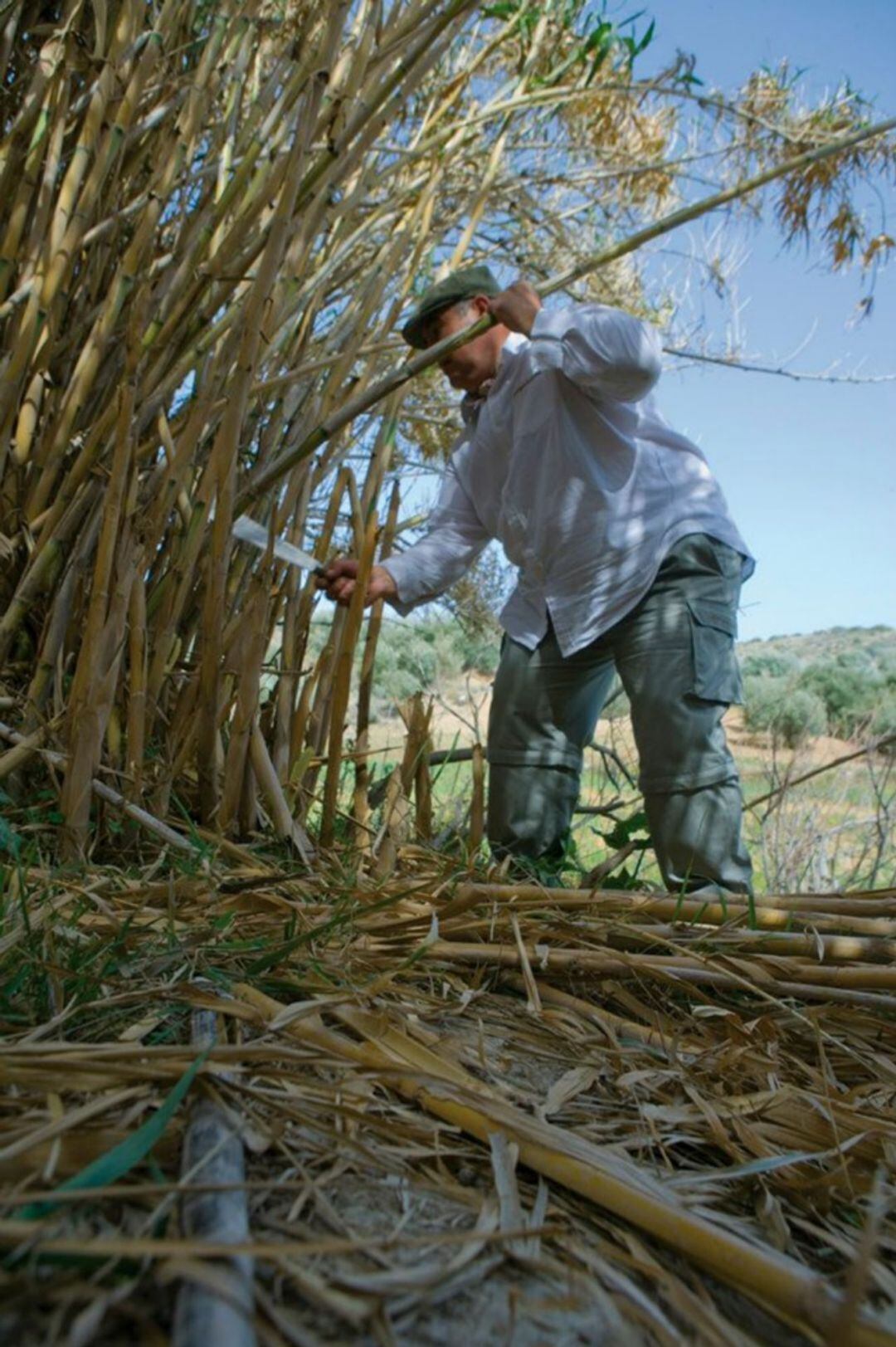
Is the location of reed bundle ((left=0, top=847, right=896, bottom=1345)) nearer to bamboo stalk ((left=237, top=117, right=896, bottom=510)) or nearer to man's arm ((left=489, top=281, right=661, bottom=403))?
bamboo stalk ((left=237, top=117, right=896, bottom=510))

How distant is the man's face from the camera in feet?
6.23

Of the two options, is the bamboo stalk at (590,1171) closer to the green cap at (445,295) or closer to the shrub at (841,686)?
the green cap at (445,295)

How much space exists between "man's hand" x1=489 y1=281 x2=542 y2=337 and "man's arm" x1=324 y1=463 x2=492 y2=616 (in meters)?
0.47

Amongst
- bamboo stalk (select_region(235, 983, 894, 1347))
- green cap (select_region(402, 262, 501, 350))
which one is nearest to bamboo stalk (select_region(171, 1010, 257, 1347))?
bamboo stalk (select_region(235, 983, 894, 1347))

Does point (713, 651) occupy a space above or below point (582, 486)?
below

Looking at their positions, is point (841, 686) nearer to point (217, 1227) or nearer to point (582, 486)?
point (582, 486)

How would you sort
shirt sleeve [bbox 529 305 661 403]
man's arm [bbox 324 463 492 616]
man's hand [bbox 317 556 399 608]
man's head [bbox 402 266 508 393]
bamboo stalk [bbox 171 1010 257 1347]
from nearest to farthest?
1. bamboo stalk [bbox 171 1010 257 1347]
2. man's hand [bbox 317 556 399 608]
3. shirt sleeve [bbox 529 305 661 403]
4. man's head [bbox 402 266 508 393]
5. man's arm [bbox 324 463 492 616]

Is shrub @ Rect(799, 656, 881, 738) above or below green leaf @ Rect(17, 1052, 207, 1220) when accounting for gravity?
above

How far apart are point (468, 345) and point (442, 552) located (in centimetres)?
44

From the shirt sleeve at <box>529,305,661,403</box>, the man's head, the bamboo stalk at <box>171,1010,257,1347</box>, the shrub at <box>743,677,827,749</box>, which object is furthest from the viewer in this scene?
the shrub at <box>743,677,827,749</box>

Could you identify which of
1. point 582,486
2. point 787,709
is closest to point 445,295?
point 582,486

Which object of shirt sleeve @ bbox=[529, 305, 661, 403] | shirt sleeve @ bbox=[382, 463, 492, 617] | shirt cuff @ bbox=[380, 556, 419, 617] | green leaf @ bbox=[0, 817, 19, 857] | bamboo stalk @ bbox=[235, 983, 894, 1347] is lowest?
bamboo stalk @ bbox=[235, 983, 894, 1347]

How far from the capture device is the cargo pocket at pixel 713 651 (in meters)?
1.80

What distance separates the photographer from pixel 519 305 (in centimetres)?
181
